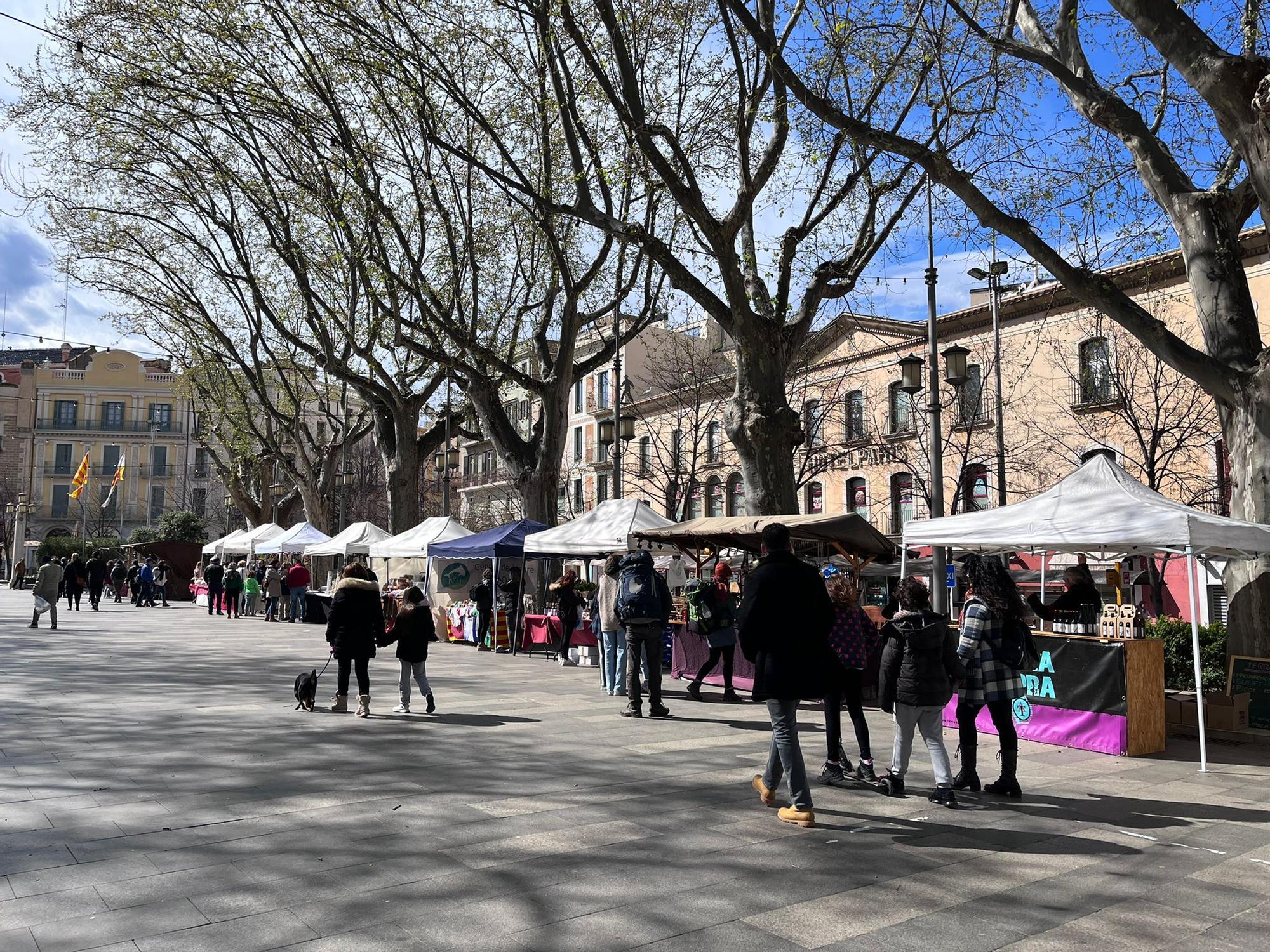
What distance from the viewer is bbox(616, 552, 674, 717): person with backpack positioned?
33.3 feet

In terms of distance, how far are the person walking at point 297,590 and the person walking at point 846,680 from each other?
22322 millimetres

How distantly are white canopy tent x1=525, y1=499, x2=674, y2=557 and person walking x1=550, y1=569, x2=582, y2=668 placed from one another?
60cm

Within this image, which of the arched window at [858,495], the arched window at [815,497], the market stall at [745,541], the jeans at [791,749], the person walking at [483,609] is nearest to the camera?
the jeans at [791,749]

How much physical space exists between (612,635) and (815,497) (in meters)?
29.1

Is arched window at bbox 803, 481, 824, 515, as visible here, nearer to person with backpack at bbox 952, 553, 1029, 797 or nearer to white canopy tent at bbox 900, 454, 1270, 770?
white canopy tent at bbox 900, 454, 1270, 770

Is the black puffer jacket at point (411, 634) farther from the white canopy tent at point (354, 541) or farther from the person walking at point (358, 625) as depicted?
the white canopy tent at point (354, 541)

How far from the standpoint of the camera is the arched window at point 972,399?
30000 millimetres

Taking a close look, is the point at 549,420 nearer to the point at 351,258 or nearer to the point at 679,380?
the point at 351,258

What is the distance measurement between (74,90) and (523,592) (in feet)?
43.2

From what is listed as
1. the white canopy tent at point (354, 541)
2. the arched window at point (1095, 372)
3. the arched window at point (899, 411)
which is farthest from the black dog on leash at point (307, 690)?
the arched window at point (899, 411)

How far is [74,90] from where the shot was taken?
18.8m

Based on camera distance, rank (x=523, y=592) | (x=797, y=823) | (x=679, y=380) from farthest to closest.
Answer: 1. (x=679, y=380)
2. (x=523, y=592)
3. (x=797, y=823)

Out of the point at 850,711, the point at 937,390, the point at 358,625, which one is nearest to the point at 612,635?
the point at 358,625

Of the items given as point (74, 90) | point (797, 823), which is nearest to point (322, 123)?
point (74, 90)
